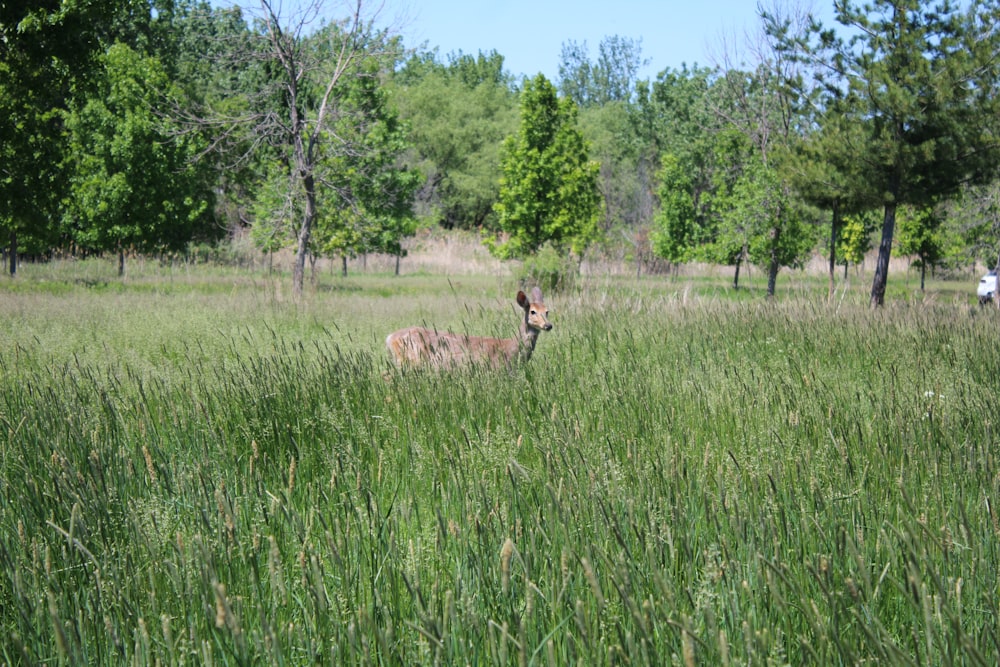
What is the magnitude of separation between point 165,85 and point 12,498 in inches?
1115

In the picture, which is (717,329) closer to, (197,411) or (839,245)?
(197,411)

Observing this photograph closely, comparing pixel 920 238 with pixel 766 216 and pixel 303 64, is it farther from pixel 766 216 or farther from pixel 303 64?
pixel 303 64

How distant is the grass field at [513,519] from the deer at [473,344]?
1.61 feet

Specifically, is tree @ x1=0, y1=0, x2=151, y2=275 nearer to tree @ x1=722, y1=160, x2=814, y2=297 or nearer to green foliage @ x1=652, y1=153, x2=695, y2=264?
tree @ x1=722, y1=160, x2=814, y2=297

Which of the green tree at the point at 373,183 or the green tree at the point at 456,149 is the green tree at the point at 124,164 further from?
the green tree at the point at 456,149

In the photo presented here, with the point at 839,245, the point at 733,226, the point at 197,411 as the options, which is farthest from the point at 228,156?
the point at 197,411

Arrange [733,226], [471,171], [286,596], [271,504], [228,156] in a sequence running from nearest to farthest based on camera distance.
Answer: [286,596] → [271,504] → [733,226] → [228,156] → [471,171]

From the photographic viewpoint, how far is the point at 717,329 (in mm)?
7945

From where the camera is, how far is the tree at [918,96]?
13844mm

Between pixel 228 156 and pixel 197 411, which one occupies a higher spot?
pixel 228 156

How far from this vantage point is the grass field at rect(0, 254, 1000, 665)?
1.66 m

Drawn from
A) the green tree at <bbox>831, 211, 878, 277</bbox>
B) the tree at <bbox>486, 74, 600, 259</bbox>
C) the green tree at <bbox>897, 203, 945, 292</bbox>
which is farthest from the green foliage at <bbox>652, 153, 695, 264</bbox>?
the tree at <bbox>486, 74, 600, 259</bbox>

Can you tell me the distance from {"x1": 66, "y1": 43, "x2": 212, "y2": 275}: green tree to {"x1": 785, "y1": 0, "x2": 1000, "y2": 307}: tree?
19.0m

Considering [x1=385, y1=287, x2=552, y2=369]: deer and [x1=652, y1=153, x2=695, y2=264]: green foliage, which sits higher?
[x1=652, y1=153, x2=695, y2=264]: green foliage
